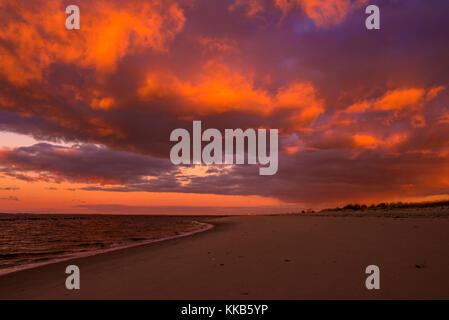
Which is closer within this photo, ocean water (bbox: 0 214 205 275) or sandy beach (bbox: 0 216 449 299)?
sandy beach (bbox: 0 216 449 299)

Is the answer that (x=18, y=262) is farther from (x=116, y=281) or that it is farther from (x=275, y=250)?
(x=275, y=250)

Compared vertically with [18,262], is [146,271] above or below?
above

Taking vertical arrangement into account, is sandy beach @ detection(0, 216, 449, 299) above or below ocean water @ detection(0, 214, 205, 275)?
above

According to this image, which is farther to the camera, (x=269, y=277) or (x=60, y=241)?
(x=60, y=241)

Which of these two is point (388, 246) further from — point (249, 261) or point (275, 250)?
point (249, 261)

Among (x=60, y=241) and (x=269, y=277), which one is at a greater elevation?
(x=269, y=277)

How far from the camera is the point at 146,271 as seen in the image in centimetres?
671

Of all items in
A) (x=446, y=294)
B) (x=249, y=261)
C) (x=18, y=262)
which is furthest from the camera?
(x=18, y=262)

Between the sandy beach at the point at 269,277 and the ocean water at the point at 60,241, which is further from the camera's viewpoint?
the ocean water at the point at 60,241

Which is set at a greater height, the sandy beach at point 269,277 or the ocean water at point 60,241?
the sandy beach at point 269,277

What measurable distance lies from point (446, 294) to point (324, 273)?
6.75 feet
